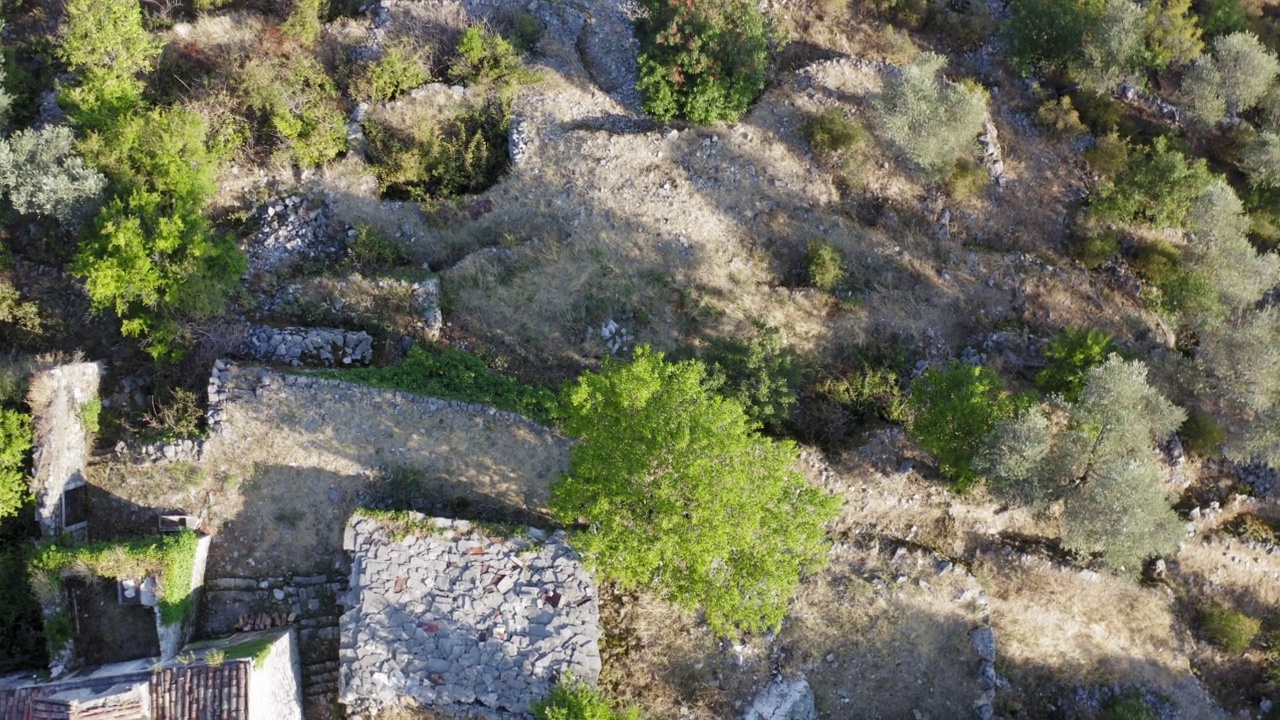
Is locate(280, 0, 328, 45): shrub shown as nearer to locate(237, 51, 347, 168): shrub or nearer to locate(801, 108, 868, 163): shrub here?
locate(237, 51, 347, 168): shrub

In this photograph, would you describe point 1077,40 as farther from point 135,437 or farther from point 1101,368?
point 135,437

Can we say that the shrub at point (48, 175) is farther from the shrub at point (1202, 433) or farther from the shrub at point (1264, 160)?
the shrub at point (1264, 160)

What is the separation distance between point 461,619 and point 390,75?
1586 centimetres

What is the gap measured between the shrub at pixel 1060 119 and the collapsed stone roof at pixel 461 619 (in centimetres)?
2212

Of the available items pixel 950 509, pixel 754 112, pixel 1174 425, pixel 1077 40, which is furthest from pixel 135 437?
pixel 1077 40

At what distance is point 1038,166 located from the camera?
86.5 feet

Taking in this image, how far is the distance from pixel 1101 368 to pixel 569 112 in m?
17.1

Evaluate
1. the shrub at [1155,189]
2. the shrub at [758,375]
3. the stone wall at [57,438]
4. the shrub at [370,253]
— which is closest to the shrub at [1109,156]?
the shrub at [1155,189]

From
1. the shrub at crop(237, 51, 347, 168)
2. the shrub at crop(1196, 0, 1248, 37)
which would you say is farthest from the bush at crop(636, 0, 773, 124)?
the shrub at crop(1196, 0, 1248, 37)

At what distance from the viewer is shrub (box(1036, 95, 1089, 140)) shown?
86.9 ft

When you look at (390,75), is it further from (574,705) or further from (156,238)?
(574,705)

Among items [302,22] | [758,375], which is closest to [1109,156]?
[758,375]

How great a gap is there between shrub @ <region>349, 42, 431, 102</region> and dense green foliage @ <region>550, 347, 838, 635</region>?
12.2 meters

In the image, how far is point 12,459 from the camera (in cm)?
1739
